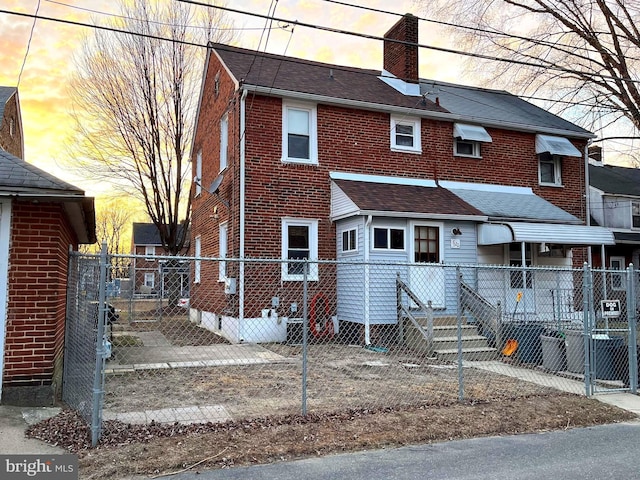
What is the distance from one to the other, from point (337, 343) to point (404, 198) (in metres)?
4.21

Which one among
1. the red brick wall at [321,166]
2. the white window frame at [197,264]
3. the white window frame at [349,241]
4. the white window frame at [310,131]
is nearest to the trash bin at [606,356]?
the white window frame at [349,241]

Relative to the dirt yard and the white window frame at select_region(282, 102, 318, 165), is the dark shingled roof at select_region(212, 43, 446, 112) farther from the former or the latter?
the dirt yard

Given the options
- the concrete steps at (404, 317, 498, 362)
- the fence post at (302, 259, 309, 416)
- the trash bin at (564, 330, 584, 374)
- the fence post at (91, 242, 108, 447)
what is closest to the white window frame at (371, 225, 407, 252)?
the concrete steps at (404, 317, 498, 362)

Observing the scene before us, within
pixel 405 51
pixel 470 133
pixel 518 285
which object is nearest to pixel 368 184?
pixel 470 133

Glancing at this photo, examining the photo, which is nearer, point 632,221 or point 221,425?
point 221,425

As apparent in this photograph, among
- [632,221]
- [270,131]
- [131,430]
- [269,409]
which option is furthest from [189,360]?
[632,221]

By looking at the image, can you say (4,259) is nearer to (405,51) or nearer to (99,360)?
(99,360)

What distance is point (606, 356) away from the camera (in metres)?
8.88

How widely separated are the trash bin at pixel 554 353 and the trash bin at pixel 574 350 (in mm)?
211

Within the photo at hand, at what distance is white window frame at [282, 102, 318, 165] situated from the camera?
14.1 m

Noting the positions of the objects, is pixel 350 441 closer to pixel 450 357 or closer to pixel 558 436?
pixel 558 436

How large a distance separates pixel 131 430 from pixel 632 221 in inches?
1066

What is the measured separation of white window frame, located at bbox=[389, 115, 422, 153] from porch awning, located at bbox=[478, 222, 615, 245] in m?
3.12

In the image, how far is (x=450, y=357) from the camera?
36.6ft
